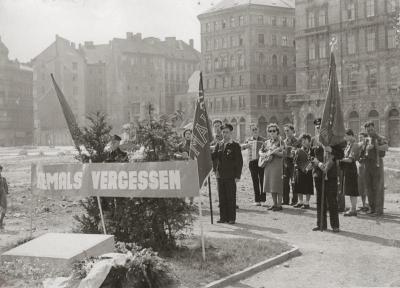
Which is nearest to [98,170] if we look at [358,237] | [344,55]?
[358,237]

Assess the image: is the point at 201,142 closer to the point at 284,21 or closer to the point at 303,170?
the point at 303,170

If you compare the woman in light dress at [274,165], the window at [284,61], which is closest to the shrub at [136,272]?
the woman in light dress at [274,165]

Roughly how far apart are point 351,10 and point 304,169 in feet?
184

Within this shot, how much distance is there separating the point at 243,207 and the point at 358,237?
5.10 m

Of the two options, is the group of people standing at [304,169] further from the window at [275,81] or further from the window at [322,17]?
the window at [275,81]

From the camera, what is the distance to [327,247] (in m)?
10.3

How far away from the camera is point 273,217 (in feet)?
45.8

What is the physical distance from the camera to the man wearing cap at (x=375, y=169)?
13.6 metres

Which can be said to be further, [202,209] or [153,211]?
[202,209]

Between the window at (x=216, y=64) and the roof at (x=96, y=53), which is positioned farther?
the roof at (x=96, y=53)

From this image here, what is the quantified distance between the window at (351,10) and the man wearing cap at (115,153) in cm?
6038

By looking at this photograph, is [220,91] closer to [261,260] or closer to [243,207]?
[243,207]

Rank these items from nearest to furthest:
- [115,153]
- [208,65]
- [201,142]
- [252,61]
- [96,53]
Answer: [201,142] → [115,153] → [252,61] → [208,65] → [96,53]

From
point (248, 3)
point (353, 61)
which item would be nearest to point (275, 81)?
point (248, 3)
